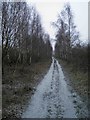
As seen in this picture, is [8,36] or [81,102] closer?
[81,102]

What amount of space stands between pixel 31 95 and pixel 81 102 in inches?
139

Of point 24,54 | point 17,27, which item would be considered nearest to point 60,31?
point 24,54

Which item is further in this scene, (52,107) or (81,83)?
(81,83)

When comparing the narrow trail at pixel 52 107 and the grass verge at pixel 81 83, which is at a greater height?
the grass verge at pixel 81 83

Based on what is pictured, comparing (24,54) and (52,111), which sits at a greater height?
(24,54)

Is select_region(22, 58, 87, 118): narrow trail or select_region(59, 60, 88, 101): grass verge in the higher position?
select_region(59, 60, 88, 101): grass verge

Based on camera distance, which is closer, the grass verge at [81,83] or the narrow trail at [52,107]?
the narrow trail at [52,107]

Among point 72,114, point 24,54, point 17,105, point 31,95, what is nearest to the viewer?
point 72,114

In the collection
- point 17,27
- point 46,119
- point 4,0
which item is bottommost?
point 46,119

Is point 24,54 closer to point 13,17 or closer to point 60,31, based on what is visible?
point 60,31

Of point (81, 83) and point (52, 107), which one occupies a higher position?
point (81, 83)

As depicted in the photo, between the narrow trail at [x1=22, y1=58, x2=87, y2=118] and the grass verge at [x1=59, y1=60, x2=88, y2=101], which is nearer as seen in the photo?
the narrow trail at [x1=22, y1=58, x2=87, y2=118]

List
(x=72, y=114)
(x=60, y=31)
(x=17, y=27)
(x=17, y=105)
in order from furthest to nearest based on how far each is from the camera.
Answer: (x=60, y=31), (x=17, y=27), (x=17, y=105), (x=72, y=114)

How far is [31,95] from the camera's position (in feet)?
51.1
